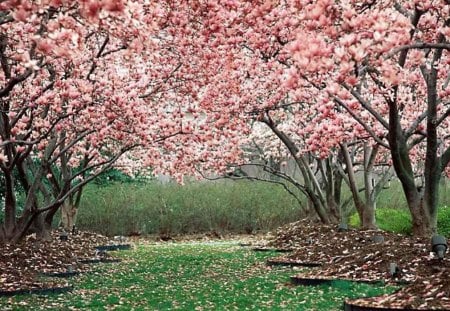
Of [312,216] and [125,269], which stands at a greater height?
[312,216]

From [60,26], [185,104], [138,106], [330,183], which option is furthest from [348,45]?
[330,183]

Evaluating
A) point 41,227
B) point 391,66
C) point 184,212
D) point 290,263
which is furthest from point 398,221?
point 391,66

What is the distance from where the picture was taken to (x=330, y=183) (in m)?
19.6

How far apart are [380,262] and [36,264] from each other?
5915 mm

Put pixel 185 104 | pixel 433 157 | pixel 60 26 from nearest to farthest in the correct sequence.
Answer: pixel 60 26 < pixel 433 157 < pixel 185 104

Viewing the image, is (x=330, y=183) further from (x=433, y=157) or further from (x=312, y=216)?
(x=433, y=157)

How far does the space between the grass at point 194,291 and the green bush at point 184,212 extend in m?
12.5

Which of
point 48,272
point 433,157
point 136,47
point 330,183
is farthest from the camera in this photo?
point 330,183

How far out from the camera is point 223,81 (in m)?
15.2

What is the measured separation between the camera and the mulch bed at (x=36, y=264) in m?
10.5

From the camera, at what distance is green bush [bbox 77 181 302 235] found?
27.8 metres

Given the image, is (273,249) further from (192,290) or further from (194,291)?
(194,291)

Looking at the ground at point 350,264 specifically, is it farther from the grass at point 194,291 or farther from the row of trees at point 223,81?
the row of trees at point 223,81

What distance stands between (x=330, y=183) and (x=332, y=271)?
28.4ft
